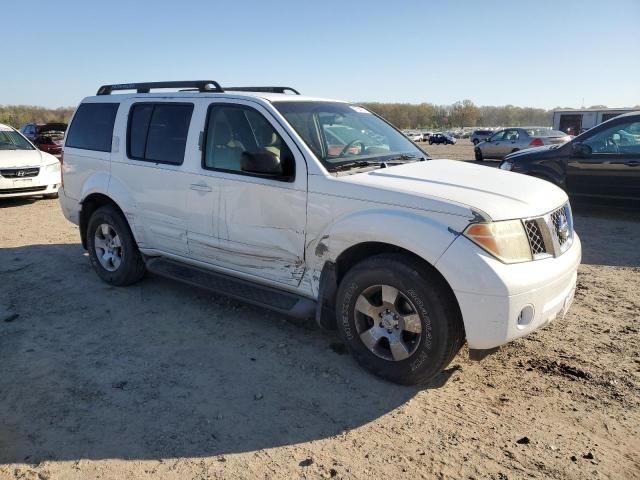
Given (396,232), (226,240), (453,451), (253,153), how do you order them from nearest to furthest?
(453,451), (396,232), (253,153), (226,240)

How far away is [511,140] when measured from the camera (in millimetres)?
22203

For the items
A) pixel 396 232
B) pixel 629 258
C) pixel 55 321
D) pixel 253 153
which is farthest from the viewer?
pixel 629 258

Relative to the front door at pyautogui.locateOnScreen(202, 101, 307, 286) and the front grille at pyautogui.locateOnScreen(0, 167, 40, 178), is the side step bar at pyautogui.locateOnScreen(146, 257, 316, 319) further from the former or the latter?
the front grille at pyautogui.locateOnScreen(0, 167, 40, 178)

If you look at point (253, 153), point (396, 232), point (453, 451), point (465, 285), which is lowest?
→ point (453, 451)

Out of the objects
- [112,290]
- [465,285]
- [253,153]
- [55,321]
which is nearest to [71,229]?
[112,290]

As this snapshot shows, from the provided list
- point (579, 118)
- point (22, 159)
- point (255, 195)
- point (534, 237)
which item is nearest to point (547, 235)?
point (534, 237)

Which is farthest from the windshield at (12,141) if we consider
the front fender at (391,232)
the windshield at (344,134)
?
the front fender at (391,232)

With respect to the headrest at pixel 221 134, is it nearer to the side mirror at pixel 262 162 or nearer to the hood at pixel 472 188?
the side mirror at pixel 262 162

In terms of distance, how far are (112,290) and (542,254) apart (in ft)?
14.1

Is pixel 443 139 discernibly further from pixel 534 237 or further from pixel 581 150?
pixel 534 237

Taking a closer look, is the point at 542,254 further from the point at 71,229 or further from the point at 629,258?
the point at 71,229

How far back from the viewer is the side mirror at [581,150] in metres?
8.85

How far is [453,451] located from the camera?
2852 millimetres

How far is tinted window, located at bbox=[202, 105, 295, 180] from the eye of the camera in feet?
13.7
